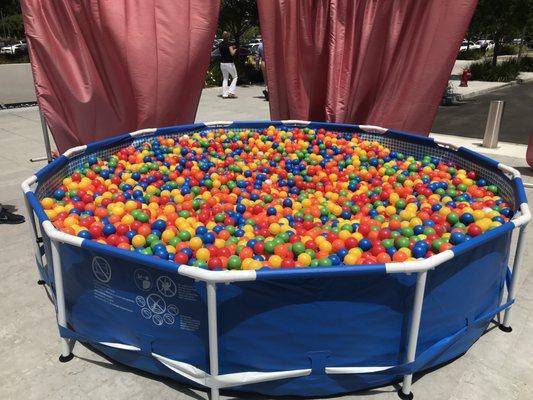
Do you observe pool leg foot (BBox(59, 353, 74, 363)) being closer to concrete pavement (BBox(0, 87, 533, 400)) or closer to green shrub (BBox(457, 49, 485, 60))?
concrete pavement (BBox(0, 87, 533, 400))

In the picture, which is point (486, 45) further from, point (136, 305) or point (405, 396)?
point (136, 305)

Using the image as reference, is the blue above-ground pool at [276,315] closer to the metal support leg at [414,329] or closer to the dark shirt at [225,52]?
the metal support leg at [414,329]

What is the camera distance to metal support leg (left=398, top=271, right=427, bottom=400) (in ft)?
10.4

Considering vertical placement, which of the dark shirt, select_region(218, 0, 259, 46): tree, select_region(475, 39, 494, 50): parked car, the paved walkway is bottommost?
the paved walkway

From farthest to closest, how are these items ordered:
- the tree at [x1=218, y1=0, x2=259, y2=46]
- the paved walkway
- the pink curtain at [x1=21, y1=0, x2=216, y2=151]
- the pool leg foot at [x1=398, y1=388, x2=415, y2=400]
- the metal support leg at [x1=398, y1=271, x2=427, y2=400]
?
the tree at [x1=218, y1=0, x2=259, y2=46] < the paved walkway < the pink curtain at [x1=21, y1=0, x2=216, y2=151] < the pool leg foot at [x1=398, y1=388, x2=415, y2=400] < the metal support leg at [x1=398, y1=271, x2=427, y2=400]

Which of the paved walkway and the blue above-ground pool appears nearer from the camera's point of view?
the blue above-ground pool

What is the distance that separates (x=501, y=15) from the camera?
20828 millimetres

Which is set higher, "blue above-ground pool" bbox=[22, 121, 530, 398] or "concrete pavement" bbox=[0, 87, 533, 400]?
"blue above-ground pool" bbox=[22, 121, 530, 398]

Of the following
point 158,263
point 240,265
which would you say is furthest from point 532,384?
point 158,263

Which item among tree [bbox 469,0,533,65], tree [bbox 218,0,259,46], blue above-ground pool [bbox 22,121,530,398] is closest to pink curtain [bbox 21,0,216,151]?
blue above-ground pool [bbox 22,121,530,398]

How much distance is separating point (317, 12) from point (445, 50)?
2509 millimetres

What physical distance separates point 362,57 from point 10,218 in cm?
627

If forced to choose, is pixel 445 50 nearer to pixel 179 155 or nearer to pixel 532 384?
pixel 179 155

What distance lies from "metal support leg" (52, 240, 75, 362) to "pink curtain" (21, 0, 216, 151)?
15.0 feet
